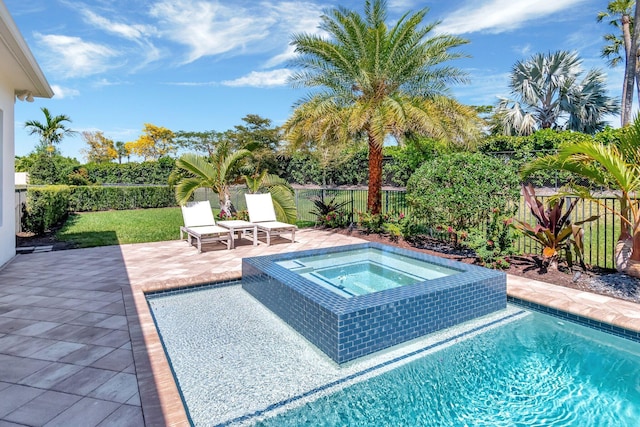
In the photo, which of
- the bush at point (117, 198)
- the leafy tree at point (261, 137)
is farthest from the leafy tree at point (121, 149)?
the bush at point (117, 198)

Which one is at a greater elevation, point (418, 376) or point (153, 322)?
point (153, 322)

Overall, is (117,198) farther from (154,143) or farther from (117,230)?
(154,143)

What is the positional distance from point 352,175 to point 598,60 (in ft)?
59.2

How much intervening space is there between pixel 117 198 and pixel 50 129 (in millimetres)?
15924

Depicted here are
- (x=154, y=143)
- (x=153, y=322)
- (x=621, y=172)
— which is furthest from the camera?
(x=154, y=143)

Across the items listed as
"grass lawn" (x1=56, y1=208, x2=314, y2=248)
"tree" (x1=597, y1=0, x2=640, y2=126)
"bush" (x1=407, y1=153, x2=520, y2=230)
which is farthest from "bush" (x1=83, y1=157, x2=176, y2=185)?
"tree" (x1=597, y1=0, x2=640, y2=126)

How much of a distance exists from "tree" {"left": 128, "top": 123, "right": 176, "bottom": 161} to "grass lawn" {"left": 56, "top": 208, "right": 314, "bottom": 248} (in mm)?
42073

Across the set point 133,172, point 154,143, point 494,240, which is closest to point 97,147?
point 154,143

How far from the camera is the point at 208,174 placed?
10.6 m

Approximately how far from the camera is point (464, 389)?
3.07 metres

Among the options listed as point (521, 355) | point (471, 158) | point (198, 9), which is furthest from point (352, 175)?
point (521, 355)

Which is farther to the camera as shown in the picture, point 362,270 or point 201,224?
point 201,224

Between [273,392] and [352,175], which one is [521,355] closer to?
[273,392]

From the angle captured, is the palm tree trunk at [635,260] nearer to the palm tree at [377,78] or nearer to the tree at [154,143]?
the palm tree at [377,78]
